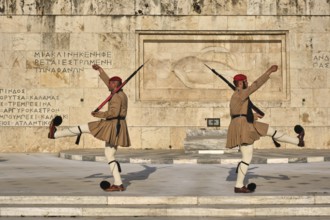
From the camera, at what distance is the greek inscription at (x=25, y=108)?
23.1 m

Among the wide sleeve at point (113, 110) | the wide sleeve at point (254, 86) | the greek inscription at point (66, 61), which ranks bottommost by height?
the wide sleeve at point (113, 110)

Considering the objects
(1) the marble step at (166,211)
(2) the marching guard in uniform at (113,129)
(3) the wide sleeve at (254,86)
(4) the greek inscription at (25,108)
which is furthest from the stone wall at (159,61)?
(1) the marble step at (166,211)

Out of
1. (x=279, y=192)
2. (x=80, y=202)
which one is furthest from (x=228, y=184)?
(x=80, y=202)

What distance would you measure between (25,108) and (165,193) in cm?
1370

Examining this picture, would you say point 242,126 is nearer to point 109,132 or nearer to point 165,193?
point 165,193

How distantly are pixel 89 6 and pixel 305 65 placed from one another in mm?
8484

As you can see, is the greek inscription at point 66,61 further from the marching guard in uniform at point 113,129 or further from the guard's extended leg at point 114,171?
the guard's extended leg at point 114,171

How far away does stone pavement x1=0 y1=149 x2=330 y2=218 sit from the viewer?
9320mm

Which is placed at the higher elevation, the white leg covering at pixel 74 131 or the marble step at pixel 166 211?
the white leg covering at pixel 74 131

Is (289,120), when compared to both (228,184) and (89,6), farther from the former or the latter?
(228,184)

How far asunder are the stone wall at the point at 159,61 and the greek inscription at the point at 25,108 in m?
0.04

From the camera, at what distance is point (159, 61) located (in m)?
23.8

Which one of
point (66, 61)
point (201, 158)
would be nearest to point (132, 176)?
point (201, 158)

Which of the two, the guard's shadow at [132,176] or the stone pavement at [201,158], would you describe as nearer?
the guard's shadow at [132,176]
